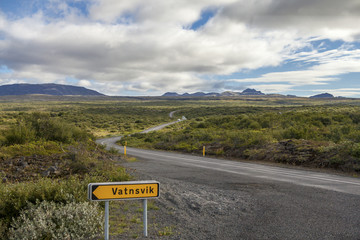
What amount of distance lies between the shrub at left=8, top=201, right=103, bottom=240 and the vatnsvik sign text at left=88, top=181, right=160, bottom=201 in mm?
854

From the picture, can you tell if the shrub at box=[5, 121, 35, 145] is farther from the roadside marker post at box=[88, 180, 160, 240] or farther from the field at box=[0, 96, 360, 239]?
the roadside marker post at box=[88, 180, 160, 240]

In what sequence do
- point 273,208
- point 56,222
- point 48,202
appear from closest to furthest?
point 56,222 < point 48,202 < point 273,208

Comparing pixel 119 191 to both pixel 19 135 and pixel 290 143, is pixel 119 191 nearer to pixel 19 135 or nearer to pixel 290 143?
pixel 19 135

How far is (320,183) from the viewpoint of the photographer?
1016 centimetres

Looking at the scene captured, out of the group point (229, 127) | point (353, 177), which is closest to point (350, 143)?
point (353, 177)

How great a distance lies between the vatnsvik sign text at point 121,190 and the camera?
4465 mm

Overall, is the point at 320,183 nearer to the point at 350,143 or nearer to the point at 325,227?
the point at 325,227

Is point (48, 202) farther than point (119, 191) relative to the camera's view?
Yes

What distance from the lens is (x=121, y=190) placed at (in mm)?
4586

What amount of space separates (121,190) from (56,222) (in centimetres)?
155

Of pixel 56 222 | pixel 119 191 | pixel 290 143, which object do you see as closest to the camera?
pixel 119 191

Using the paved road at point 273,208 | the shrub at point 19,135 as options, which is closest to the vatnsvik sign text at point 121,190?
the paved road at point 273,208

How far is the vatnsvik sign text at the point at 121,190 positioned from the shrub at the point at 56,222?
2.80 feet

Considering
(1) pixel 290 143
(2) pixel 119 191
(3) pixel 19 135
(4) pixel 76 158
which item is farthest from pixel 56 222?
(1) pixel 290 143
